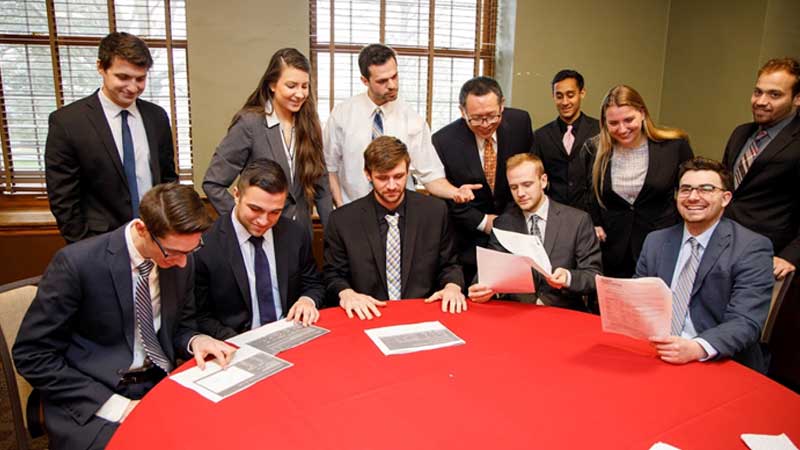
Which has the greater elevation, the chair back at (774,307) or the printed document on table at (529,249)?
the printed document on table at (529,249)

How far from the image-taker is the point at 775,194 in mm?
2668

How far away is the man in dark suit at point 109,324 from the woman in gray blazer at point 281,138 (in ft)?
2.68

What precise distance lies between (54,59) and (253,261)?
3.00 metres

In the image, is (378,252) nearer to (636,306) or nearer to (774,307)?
(636,306)

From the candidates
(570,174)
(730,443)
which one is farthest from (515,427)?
(570,174)

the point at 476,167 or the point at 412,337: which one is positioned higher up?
the point at 476,167

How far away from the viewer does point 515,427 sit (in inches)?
52.7

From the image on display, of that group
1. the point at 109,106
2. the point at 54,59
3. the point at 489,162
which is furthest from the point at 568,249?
the point at 54,59

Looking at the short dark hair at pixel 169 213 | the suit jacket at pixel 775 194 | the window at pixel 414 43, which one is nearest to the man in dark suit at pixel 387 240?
the short dark hair at pixel 169 213

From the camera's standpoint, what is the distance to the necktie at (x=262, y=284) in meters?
2.23

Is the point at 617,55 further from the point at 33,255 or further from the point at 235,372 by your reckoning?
the point at 33,255

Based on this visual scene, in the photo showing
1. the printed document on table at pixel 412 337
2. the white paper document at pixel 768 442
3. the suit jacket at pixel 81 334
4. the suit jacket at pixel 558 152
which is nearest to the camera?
the white paper document at pixel 768 442

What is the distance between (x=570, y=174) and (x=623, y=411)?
6.44 ft

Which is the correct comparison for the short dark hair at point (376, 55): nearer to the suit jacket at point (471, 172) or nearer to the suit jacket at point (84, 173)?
the suit jacket at point (471, 172)
